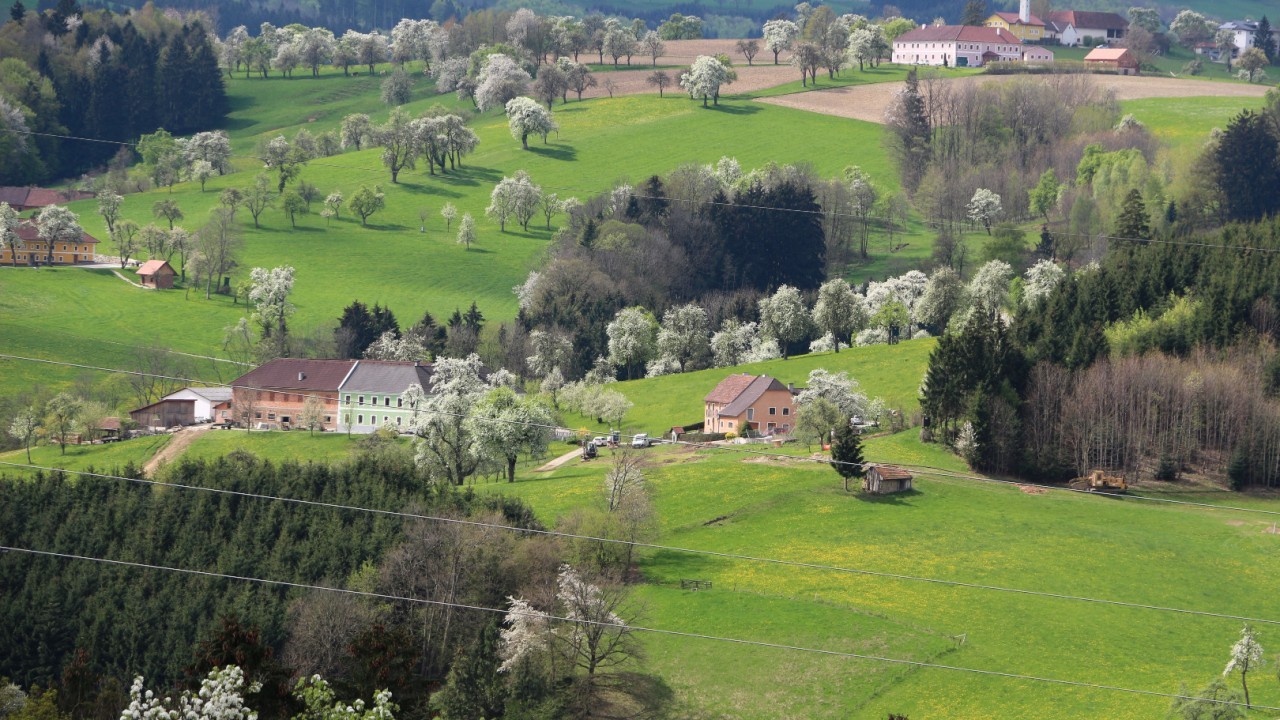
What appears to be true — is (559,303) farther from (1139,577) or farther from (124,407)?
(1139,577)

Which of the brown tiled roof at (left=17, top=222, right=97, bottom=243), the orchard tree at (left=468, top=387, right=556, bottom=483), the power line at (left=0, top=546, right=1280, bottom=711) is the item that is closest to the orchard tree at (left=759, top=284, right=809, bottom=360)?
the orchard tree at (left=468, top=387, right=556, bottom=483)

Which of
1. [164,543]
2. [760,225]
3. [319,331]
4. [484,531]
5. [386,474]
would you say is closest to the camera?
[484,531]

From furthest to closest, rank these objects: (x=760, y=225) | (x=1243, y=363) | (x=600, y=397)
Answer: (x=760, y=225), (x=600, y=397), (x=1243, y=363)

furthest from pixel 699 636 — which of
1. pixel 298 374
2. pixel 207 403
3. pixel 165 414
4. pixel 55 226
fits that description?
pixel 55 226

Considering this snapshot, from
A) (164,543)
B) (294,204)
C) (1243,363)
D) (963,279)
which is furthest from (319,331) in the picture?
(1243,363)

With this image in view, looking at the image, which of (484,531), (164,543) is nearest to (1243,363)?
(484,531)

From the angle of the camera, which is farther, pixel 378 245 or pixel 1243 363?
pixel 378 245

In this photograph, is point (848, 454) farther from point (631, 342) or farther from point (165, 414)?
point (165, 414)

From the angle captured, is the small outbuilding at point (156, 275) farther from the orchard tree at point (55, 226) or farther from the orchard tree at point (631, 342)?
the orchard tree at point (631, 342)
